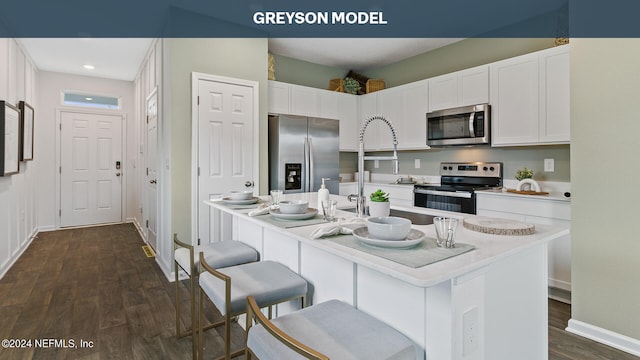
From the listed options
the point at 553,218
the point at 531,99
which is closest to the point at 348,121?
the point at 531,99

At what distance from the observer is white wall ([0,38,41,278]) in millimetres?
3377

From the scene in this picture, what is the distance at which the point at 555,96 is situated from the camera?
298 cm

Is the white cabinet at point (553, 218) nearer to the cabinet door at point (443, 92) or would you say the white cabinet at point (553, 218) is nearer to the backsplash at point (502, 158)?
the backsplash at point (502, 158)

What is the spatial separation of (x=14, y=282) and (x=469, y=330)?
3963 millimetres

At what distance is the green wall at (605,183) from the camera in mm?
1994

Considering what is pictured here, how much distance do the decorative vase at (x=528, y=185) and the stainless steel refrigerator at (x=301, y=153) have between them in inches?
82.8

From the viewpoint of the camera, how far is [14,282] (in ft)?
10.2

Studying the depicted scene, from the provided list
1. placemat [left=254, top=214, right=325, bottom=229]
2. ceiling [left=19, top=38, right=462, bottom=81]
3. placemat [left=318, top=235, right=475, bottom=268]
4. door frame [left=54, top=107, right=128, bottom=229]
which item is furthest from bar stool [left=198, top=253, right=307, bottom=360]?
door frame [left=54, top=107, right=128, bottom=229]

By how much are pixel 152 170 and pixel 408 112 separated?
3.38 meters

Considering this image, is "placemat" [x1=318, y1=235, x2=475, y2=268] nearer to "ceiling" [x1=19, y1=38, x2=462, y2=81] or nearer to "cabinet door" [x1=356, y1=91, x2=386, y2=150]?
"ceiling" [x1=19, y1=38, x2=462, y2=81]

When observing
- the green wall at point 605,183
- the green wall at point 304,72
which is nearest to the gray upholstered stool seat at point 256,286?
the green wall at point 605,183

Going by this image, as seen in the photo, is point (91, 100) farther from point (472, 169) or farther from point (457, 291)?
point (457, 291)
